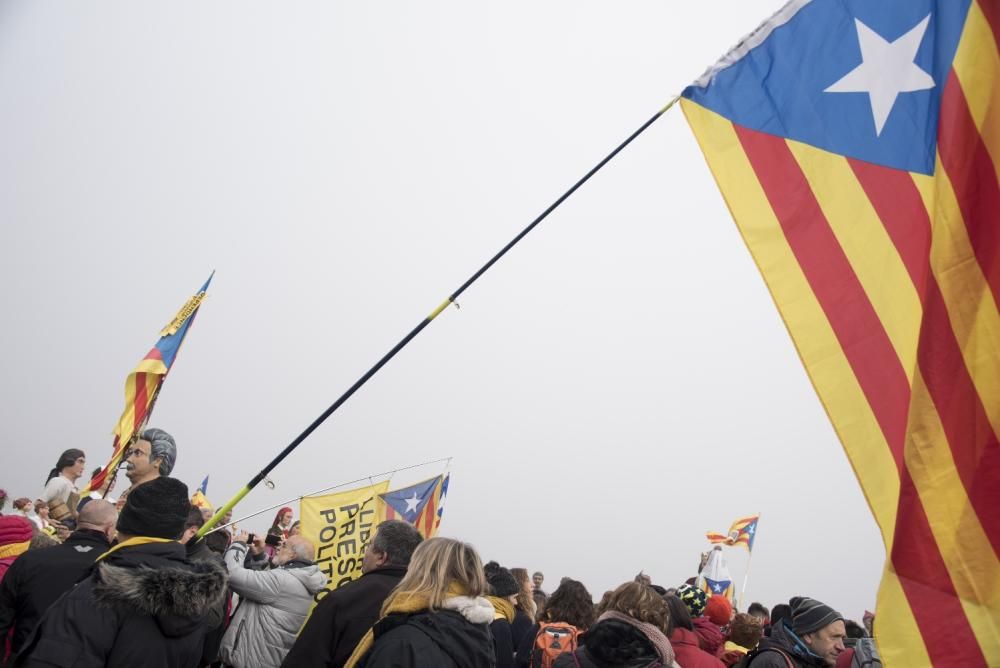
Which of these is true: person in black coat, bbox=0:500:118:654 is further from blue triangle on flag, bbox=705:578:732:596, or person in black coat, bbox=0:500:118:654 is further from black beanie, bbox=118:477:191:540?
blue triangle on flag, bbox=705:578:732:596

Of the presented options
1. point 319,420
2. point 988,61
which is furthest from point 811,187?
point 319,420

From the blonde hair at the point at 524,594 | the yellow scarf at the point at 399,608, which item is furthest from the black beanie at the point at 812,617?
the blonde hair at the point at 524,594

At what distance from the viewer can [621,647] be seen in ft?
13.5

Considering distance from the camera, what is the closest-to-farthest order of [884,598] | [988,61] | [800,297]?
1. [884,598]
2. [988,61]
3. [800,297]

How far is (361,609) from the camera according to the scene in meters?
4.71

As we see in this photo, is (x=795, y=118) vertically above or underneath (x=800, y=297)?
above

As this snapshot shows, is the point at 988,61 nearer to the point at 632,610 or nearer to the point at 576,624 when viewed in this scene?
Answer: the point at 632,610

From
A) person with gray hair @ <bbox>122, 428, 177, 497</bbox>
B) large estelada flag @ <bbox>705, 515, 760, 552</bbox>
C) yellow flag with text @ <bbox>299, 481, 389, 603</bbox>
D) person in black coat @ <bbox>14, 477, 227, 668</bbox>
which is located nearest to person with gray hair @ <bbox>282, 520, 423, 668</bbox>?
person in black coat @ <bbox>14, 477, 227, 668</bbox>

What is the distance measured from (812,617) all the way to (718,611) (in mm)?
2138

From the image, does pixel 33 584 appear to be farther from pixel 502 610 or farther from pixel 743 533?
pixel 743 533

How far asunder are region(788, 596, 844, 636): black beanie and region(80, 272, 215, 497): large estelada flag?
608 centimetres

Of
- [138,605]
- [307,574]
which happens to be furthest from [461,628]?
[307,574]

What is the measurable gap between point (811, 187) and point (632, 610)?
2783 millimetres

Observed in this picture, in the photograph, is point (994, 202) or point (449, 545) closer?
point (994, 202)
